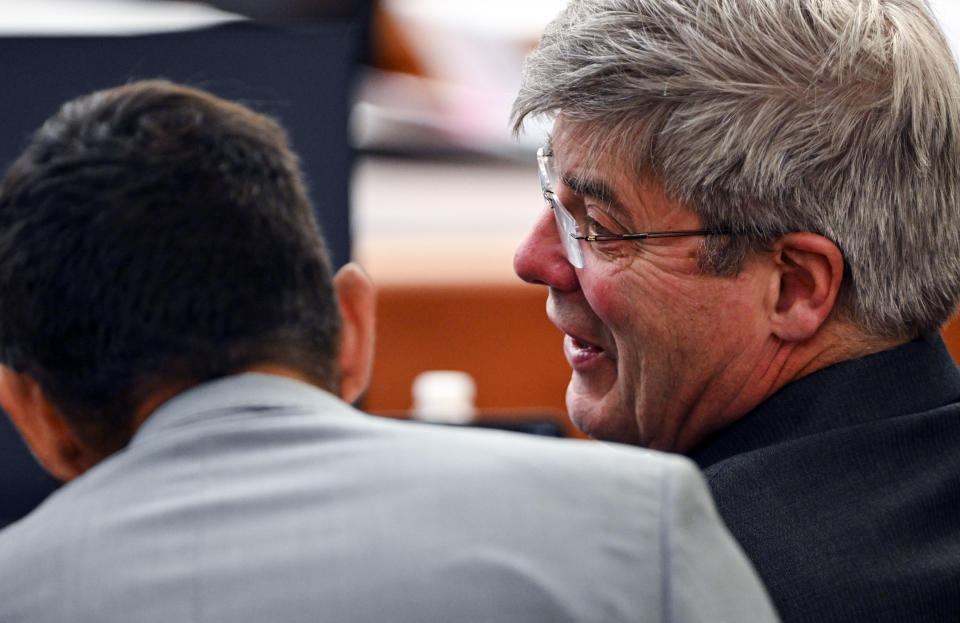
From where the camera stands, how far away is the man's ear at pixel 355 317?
953 millimetres

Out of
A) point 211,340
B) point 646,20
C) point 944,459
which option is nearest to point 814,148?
point 646,20

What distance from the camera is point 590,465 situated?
29.9 inches

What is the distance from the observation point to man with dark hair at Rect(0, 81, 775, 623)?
0.71 meters

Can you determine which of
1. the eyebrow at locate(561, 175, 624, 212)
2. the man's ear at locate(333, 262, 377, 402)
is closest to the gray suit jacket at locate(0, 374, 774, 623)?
the man's ear at locate(333, 262, 377, 402)

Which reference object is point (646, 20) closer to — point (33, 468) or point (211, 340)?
point (211, 340)

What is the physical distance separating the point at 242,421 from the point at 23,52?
5.89ft

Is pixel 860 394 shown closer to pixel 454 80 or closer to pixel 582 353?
pixel 582 353

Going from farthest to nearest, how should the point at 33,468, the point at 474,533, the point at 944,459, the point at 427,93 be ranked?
the point at 427,93 < the point at 33,468 < the point at 944,459 < the point at 474,533

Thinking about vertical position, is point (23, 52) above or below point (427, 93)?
above

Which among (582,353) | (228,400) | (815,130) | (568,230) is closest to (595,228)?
(568,230)

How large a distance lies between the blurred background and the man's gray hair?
9.4 inches

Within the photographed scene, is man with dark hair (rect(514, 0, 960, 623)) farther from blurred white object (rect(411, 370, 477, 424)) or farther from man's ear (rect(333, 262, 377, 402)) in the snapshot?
blurred white object (rect(411, 370, 477, 424))

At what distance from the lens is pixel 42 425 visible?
88cm

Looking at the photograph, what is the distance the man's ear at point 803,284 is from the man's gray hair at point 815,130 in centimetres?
1
